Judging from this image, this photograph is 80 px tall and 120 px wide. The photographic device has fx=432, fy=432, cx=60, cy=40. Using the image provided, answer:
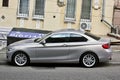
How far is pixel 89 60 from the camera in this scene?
16.2 metres

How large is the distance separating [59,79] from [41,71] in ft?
6.87

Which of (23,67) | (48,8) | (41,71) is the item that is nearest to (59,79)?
(41,71)

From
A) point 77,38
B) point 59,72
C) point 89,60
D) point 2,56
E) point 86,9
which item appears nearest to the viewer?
point 59,72

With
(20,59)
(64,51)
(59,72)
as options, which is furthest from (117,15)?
(59,72)

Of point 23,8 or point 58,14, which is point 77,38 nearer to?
point 58,14

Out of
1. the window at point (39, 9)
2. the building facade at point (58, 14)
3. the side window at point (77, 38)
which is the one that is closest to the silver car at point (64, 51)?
the side window at point (77, 38)

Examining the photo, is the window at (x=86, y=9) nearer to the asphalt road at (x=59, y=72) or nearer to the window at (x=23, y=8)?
the window at (x=23, y=8)

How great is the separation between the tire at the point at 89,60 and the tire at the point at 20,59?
6.95ft

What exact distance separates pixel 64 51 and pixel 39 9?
353 inches

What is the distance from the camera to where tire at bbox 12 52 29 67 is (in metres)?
16.4

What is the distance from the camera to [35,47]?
16.4m

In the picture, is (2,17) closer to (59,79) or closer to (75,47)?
(75,47)

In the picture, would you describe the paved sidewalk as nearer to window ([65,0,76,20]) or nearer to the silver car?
the silver car

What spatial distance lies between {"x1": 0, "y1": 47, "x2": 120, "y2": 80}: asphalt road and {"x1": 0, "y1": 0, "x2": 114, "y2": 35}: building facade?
7.21 metres
